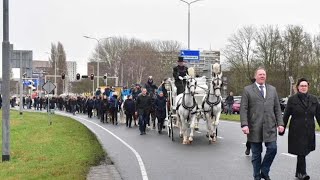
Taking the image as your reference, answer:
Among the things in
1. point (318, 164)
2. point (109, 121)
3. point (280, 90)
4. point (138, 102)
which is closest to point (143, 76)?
point (280, 90)

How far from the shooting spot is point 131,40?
97.1m

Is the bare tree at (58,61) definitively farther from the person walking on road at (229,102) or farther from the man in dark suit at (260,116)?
the man in dark suit at (260,116)

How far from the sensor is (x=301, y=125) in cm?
970

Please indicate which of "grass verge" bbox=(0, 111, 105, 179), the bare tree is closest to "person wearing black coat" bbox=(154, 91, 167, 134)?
"grass verge" bbox=(0, 111, 105, 179)

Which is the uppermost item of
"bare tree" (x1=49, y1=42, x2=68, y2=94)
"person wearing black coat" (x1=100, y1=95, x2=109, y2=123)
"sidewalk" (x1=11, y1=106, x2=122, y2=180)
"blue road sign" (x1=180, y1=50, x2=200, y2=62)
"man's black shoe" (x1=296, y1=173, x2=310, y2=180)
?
"bare tree" (x1=49, y1=42, x2=68, y2=94)

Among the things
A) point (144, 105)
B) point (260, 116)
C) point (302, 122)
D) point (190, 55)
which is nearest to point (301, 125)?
point (302, 122)

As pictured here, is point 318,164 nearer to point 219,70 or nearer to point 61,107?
point 219,70

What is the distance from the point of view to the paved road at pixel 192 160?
35.5 feet

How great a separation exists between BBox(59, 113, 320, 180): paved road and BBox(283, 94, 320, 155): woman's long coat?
755mm

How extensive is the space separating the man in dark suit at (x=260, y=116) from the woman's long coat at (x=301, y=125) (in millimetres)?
831

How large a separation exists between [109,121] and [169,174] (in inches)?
930

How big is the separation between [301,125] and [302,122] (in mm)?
58

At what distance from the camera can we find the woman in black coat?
9688 millimetres

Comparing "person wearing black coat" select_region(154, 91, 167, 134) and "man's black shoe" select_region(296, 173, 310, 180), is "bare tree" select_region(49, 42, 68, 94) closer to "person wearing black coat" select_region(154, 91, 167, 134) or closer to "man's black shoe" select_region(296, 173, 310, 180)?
"person wearing black coat" select_region(154, 91, 167, 134)
